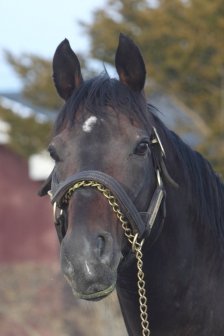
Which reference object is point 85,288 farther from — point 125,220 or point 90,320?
point 90,320

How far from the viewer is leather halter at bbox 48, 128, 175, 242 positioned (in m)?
4.18

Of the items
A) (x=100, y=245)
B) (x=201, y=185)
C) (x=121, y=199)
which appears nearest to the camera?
(x=100, y=245)

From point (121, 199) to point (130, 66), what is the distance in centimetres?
71

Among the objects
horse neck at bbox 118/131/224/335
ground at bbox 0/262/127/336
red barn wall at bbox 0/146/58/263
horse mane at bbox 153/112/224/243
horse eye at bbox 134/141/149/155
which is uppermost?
horse eye at bbox 134/141/149/155

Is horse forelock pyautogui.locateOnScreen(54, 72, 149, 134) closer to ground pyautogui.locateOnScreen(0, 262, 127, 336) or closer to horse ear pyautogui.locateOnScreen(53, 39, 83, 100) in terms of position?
horse ear pyautogui.locateOnScreen(53, 39, 83, 100)

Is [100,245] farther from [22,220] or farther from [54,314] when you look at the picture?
[22,220]

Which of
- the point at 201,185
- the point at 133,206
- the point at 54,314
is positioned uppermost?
the point at 201,185

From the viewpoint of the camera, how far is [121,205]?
4.19 m

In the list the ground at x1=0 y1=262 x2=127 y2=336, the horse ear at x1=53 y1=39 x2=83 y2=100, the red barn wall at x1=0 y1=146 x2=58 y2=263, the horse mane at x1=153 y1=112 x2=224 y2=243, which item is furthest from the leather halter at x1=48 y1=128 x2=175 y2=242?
the red barn wall at x1=0 y1=146 x2=58 y2=263

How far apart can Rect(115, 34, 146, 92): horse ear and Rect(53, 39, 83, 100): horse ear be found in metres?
0.20

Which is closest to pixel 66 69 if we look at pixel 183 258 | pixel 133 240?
pixel 133 240

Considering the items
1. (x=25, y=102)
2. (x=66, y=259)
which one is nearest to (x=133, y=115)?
(x=66, y=259)

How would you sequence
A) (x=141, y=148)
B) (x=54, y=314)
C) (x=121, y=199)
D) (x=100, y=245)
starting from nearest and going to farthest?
(x=100, y=245)
(x=121, y=199)
(x=141, y=148)
(x=54, y=314)

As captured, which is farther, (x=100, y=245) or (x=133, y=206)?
(x=133, y=206)
